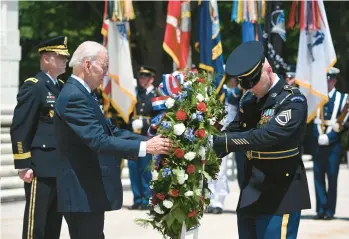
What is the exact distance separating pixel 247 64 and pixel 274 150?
0.60 meters

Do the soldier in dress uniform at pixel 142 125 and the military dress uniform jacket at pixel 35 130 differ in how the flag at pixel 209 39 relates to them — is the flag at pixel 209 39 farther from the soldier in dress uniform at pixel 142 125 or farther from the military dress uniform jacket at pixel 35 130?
the military dress uniform jacket at pixel 35 130

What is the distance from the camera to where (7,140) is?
12312mm

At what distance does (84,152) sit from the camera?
4.92m

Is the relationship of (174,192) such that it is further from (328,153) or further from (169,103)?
(328,153)

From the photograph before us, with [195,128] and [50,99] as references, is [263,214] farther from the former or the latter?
[50,99]

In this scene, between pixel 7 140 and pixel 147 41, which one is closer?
pixel 7 140

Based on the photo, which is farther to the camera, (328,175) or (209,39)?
(209,39)

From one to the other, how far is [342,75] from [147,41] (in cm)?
593

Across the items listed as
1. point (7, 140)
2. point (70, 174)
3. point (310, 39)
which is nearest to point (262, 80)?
point (70, 174)

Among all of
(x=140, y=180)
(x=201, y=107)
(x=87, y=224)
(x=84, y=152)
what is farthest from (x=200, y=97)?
(x=140, y=180)

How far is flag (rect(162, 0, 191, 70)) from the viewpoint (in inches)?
462

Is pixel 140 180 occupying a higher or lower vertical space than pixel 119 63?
lower

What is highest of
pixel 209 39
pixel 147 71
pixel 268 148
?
pixel 209 39

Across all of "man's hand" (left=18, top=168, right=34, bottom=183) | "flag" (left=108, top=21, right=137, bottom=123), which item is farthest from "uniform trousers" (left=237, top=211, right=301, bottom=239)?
"flag" (left=108, top=21, right=137, bottom=123)
